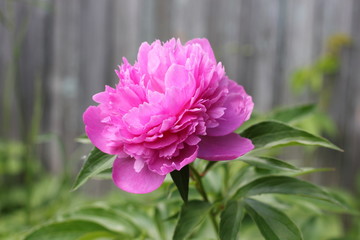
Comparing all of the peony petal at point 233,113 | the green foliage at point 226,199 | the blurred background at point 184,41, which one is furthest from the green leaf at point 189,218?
the blurred background at point 184,41

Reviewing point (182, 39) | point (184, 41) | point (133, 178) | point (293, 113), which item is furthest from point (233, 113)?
point (182, 39)

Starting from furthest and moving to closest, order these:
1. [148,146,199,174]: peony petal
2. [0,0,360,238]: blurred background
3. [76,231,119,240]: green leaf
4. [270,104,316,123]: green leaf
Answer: [0,0,360,238]: blurred background, [270,104,316,123]: green leaf, [76,231,119,240]: green leaf, [148,146,199,174]: peony petal

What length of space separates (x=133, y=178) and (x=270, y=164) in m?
0.20

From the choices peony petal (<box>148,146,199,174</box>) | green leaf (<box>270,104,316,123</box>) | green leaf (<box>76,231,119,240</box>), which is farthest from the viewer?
green leaf (<box>270,104,316,123</box>)

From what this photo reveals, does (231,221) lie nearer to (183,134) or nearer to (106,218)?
(183,134)

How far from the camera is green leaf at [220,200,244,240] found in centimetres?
54

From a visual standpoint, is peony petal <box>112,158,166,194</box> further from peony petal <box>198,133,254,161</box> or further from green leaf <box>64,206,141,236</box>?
green leaf <box>64,206,141,236</box>

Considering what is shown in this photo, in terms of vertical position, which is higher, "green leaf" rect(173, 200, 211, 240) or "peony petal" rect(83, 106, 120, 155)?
"peony petal" rect(83, 106, 120, 155)

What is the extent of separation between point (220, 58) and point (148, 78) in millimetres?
2177

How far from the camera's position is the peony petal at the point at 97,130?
52cm

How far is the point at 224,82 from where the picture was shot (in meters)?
0.55

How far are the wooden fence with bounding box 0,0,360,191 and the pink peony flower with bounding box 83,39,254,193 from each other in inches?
62.9

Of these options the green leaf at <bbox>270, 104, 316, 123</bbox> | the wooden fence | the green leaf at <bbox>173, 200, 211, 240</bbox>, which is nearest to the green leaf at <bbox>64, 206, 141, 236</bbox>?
the green leaf at <bbox>173, 200, 211, 240</bbox>

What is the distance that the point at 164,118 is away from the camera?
0.51m
